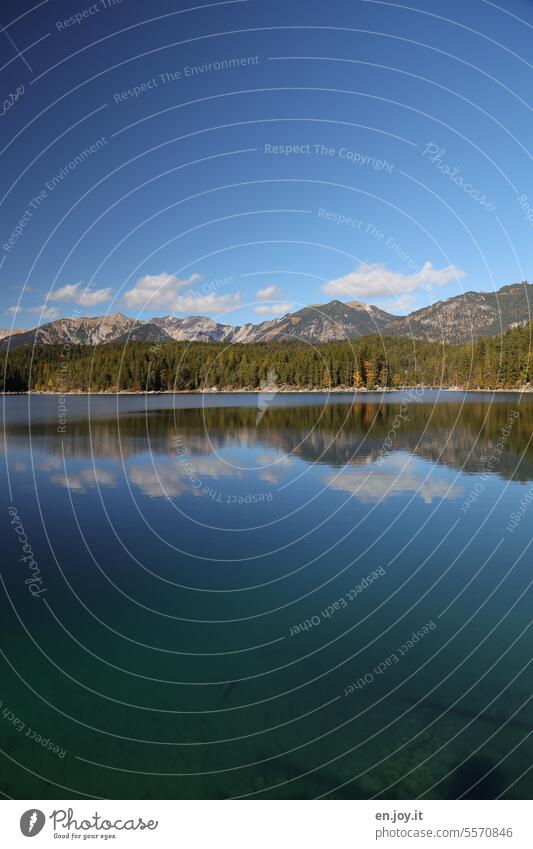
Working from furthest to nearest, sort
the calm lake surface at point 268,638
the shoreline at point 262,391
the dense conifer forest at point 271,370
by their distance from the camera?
the dense conifer forest at point 271,370, the shoreline at point 262,391, the calm lake surface at point 268,638

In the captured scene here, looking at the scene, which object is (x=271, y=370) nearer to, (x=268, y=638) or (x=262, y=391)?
(x=262, y=391)

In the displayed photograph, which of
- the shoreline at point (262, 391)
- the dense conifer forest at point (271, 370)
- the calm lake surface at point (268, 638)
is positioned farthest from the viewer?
the dense conifer forest at point (271, 370)

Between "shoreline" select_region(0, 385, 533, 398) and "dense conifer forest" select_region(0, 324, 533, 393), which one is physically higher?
"dense conifer forest" select_region(0, 324, 533, 393)

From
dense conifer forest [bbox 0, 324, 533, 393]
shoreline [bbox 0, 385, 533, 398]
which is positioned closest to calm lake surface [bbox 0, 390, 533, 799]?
shoreline [bbox 0, 385, 533, 398]

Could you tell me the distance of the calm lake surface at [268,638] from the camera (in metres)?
8.62

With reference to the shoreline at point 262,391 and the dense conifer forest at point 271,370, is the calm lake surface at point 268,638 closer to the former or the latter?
the shoreline at point 262,391

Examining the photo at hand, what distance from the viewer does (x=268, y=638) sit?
1293cm

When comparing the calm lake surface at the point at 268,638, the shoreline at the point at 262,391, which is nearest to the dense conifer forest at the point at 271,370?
the shoreline at the point at 262,391

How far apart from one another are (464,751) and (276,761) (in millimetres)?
2993

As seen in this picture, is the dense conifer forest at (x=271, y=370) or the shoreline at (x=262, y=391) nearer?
the shoreline at (x=262, y=391)

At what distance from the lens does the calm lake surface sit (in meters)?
8.62

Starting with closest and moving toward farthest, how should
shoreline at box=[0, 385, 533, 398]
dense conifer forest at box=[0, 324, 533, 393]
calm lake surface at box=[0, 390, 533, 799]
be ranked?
calm lake surface at box=[0, 390, 533, 799]
shoreline at box=[0, 385, 533, 398]
dense conifer forest at box=[0, 324, 533, 393]

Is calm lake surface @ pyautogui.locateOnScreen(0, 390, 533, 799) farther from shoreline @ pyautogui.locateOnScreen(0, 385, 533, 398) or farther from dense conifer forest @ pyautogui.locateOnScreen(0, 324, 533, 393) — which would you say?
dense conifer forest @ pyautogui.locateOnScreen(0, 324, 533, 393)

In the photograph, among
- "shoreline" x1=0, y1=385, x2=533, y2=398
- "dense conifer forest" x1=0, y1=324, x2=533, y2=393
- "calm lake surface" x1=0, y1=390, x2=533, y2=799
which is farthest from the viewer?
"dense conifer forest" x1=0, y1=324, x2=533, y2=393
